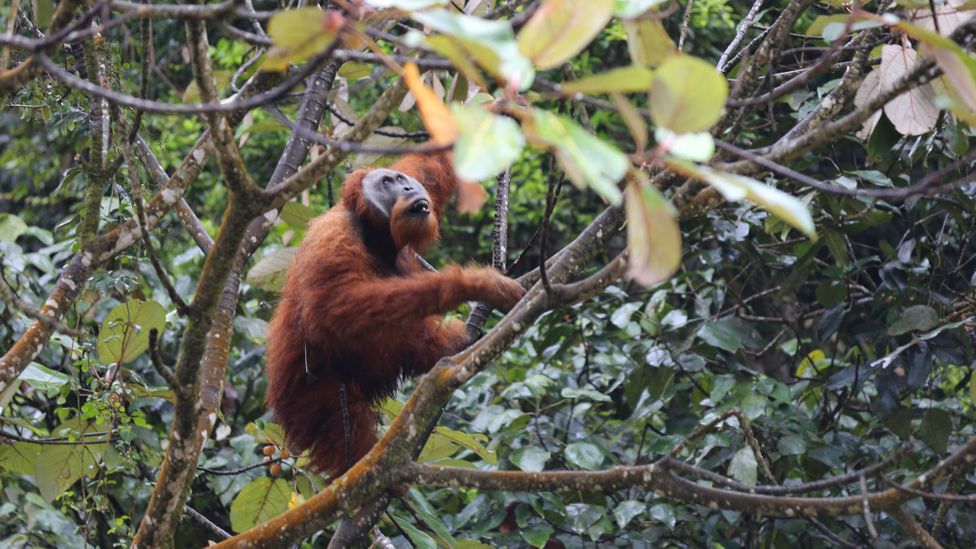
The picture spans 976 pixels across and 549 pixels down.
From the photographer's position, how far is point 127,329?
299 centimetres

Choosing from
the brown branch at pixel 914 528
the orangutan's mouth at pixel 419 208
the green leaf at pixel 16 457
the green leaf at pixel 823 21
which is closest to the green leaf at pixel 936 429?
the brown branch at pixel 914 528

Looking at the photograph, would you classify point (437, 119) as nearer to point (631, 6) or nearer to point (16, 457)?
point (631, 6)

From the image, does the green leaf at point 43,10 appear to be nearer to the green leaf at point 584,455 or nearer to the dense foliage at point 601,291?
the dense foliage at point 601,291

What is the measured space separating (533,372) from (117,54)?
86.5 inches

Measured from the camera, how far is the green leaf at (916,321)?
3.39 m

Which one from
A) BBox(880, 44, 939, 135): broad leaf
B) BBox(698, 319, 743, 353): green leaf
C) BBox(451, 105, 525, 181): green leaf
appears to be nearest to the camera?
BBox(451, 105, 525, 181): green leaf

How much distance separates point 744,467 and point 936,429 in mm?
663

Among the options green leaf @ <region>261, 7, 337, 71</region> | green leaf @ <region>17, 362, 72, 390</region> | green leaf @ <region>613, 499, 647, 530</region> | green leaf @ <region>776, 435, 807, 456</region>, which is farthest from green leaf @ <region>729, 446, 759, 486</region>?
green leaf @ <region>261, 7, 337, 71</region>

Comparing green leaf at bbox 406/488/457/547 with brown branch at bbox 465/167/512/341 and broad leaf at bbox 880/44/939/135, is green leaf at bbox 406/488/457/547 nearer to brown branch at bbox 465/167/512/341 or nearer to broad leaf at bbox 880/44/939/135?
brown branch at bbox 465/167/512/341

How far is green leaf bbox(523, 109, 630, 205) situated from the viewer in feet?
4.09

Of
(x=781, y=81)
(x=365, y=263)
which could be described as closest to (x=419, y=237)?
(x=365, y=263)

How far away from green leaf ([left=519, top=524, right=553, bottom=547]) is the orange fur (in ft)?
2.18

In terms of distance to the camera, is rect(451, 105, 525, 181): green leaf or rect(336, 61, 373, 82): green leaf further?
rect(336, 61, 373, 82): green leaf

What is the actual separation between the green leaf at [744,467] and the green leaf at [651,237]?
7.69ft
